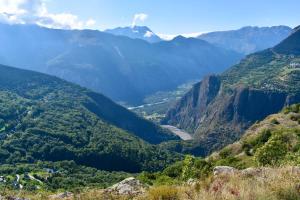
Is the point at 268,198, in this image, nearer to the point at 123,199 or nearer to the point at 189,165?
the point at 123,199

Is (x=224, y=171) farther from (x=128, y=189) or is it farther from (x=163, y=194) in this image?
(x=163, y=194)

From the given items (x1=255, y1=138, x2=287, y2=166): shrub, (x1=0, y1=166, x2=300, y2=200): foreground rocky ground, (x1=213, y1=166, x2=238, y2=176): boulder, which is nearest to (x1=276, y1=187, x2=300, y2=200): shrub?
(x1=0, y1=166, x2=300, y2=200): foreground rocky ground

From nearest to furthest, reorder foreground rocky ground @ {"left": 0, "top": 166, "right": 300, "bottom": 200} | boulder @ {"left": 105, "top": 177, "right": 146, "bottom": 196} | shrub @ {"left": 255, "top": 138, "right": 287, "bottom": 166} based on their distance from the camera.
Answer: foreground rocky ground @ {"left": 0, "top": 166, "right": 300, "bottom": 200} → boulder @ {"left": 105, "top": 177, "right": 146, "bottom": 196} → shrub @ {"left": 255, "top": 138, "right": 287, "bottom": 166}

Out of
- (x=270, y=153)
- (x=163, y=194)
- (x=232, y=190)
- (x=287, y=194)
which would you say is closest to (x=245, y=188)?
(x=232, y=190)

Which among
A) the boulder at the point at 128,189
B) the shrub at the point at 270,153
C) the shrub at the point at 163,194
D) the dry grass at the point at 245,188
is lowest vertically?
the shrub at the point at 270,153

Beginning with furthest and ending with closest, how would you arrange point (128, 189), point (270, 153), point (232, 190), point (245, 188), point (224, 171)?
point (270, 153) < point (224, 171) < point (128, 189) < point (232, 190) < point (245, 188)

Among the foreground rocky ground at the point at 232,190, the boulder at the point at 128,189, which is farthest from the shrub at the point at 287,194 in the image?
the boulder at the point at 128,189

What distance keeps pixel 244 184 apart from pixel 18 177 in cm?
16956

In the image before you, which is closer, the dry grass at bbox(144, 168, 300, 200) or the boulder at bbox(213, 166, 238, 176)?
the dry grass at bbox(144, 168, 300, 200)

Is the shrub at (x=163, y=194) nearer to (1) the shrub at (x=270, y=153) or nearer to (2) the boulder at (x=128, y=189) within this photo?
(2) the boulder at (x=128, y=189)

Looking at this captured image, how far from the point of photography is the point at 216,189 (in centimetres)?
1555

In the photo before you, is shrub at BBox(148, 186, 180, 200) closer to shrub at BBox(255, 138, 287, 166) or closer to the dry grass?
the dry grass

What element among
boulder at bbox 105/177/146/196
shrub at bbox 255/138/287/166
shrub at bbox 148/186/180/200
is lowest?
shrub at bbox 255/138/287/166

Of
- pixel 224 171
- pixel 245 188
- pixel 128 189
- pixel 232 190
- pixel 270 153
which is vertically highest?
pixel 245 188
